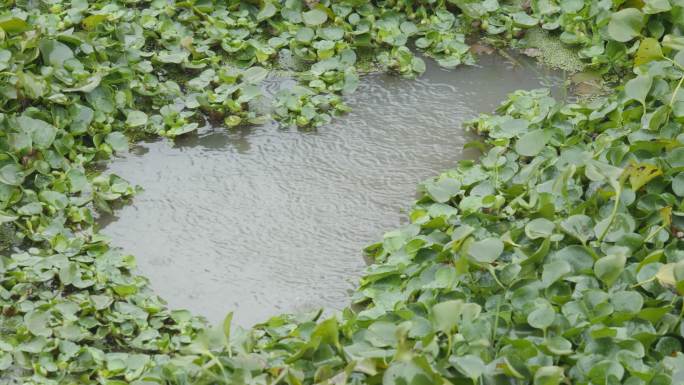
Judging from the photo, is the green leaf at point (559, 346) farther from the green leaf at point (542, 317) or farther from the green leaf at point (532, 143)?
the green leaf at point (532, 143)

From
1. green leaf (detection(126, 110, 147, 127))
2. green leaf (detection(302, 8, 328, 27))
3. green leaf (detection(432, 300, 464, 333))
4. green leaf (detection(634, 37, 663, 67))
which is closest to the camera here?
green leaf (detection(432, 300, 464, 333))

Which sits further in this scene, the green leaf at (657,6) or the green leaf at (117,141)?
the green leaf at (657,6)

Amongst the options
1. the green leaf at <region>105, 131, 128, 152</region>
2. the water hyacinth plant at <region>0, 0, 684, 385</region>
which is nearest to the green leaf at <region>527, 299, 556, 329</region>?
the water hyacinth plant at <region>0, 0, 684, 385</region>

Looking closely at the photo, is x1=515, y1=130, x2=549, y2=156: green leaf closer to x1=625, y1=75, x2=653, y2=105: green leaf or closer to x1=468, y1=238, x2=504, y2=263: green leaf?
x1=625, y1=75, x2=653, y2=105: green leaf

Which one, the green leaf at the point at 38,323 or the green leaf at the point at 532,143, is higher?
the green leaf at the point at 532,143

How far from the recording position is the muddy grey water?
10.1 ft

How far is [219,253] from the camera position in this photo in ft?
10.5

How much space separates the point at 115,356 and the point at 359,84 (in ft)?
5.56

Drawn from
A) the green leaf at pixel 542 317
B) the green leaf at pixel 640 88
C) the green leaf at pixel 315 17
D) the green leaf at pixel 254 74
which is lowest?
the green leaf at pixel 254 74

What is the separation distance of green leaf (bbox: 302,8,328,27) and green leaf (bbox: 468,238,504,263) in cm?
164

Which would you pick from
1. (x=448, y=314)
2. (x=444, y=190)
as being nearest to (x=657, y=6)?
(x=444, y=190)

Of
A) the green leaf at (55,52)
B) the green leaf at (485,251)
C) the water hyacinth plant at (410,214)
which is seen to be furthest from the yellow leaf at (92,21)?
the green leaf at (485,251)

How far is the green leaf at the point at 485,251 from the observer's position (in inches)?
107

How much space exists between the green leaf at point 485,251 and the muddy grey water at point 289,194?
486mm
